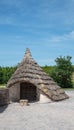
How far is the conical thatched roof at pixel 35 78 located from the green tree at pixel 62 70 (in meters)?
16.8

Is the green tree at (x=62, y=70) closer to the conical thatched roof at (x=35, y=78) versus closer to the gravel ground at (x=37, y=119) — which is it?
the conical thatched roof at (x=35, y=78)

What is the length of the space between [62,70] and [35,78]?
63.5 feet

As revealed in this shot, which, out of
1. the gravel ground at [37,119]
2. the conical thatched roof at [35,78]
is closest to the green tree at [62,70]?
the conical thatched roof at [35,78]

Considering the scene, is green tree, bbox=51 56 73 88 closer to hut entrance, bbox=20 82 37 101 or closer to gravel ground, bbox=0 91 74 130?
hut entrance, bbox=20 82 37 101

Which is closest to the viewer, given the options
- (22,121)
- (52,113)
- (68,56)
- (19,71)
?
(22,121)

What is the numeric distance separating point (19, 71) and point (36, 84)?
2.53m

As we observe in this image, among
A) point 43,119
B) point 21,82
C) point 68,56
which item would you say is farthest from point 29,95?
point 68,56

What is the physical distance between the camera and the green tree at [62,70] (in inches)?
1718

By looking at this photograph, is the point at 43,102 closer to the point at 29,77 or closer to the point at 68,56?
the point at 29,77

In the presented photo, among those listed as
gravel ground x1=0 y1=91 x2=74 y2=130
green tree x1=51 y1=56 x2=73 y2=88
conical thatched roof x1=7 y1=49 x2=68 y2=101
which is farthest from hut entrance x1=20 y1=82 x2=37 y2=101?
green tree x1=51 y1=56 x2=73 y2=88

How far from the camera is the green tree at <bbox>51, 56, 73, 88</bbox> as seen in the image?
43641mm

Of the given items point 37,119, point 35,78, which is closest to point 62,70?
point 35,78

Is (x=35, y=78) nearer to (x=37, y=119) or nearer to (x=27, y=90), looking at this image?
(x=27, y=90)

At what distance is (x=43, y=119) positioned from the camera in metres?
15.9
